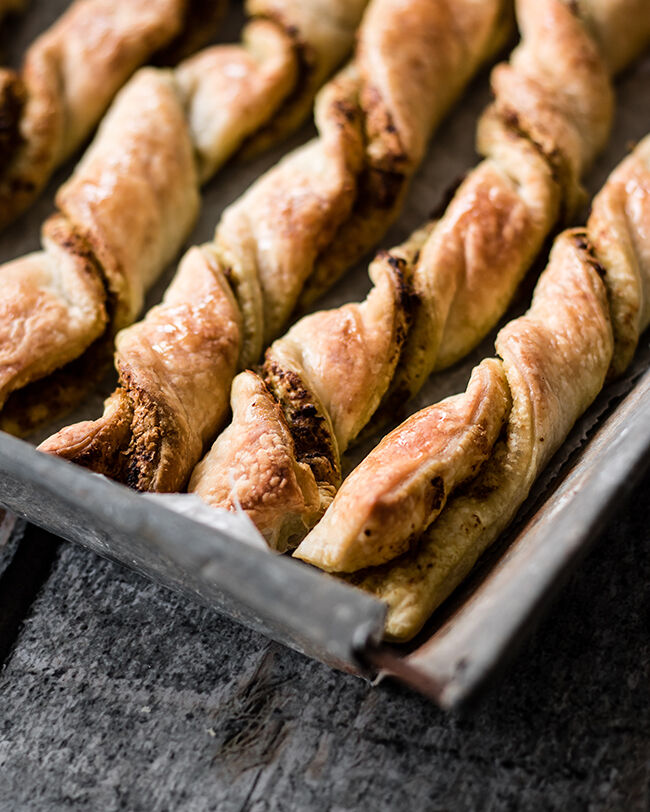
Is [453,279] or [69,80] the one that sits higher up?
[69,80]

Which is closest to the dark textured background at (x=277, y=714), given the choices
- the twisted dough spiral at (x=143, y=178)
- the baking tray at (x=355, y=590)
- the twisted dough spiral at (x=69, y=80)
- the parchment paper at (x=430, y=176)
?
the baking tray at (x=355, y=590)

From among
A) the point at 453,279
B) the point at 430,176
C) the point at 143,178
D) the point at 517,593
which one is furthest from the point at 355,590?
the point at 430,176

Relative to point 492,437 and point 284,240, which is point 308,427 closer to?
point 492,437

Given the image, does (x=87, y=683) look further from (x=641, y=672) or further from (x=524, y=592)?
(x=641, y=672)

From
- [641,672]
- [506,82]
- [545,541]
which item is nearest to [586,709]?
[641,672]

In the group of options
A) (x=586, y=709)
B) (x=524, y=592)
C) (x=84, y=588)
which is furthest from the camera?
(x=84, y=588)

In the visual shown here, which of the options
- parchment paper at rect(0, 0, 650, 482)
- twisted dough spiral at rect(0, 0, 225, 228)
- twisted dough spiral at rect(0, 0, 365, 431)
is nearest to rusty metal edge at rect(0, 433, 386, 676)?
twisted dough spiral at rect(0, 0, 365, 431)

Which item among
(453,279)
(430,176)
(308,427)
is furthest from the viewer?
(430,176)
